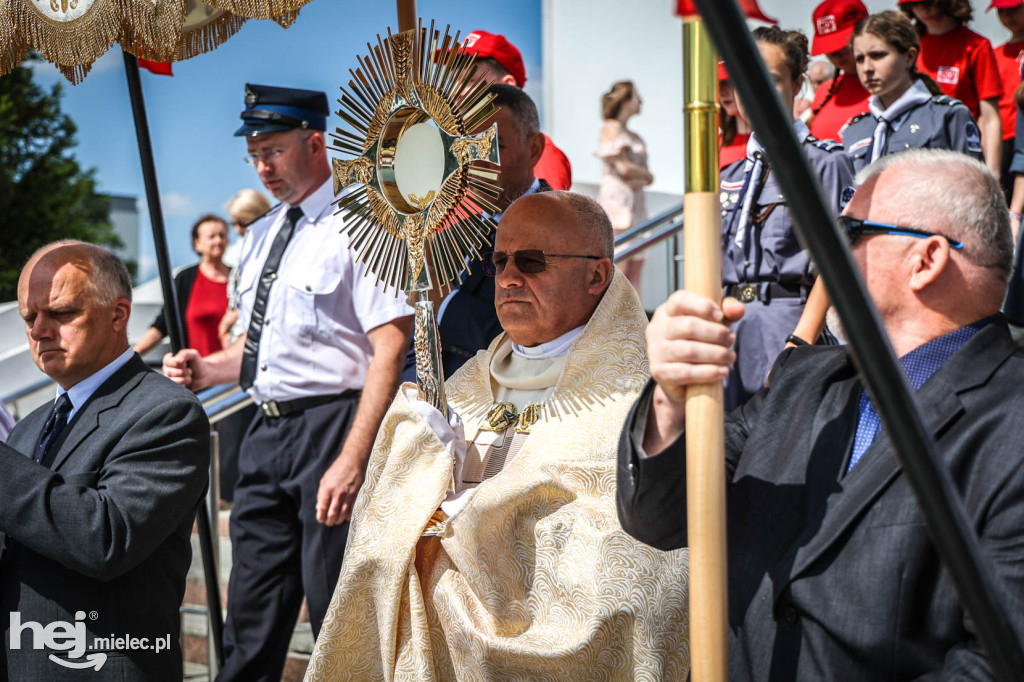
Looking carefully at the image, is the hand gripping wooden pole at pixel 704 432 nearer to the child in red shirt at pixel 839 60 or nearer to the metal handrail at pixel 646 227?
the child in red shirt at pixel 839 60

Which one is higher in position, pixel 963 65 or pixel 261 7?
pixel 963 65

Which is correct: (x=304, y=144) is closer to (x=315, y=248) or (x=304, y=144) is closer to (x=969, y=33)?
(x=315, y=248)

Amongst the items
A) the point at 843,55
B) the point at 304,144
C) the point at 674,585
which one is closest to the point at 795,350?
the point at 674,585

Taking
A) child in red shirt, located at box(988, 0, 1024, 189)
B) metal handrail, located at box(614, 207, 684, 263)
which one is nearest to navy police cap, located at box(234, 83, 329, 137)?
metal handrail, located at box(614, 207, 684, 263)

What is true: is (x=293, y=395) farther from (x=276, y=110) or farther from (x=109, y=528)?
(x=109, y=528)

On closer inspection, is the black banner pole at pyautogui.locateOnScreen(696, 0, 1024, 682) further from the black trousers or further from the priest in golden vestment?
the black trousers

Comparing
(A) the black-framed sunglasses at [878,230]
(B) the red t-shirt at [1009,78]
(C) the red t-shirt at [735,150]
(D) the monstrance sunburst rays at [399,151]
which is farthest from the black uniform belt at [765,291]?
(B) the red t-shirt at [1009,78]

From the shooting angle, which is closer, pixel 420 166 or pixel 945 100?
pixel 420 166

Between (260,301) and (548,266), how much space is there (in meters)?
1.53

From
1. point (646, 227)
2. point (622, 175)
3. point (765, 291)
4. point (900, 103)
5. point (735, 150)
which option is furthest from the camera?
point (622, 175)

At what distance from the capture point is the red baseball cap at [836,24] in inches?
206

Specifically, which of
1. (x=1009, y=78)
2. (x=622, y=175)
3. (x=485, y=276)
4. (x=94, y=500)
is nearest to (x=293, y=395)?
(x=485, y=276)

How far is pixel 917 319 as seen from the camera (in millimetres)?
2049

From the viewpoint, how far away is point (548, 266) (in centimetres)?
279
